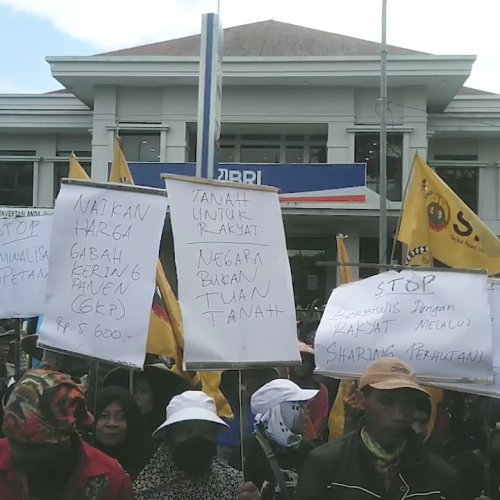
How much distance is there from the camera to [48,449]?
A: 2.39 meters

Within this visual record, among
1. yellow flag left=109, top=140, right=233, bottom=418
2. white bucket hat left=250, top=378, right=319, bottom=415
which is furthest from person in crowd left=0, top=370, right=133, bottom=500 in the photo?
yellow flag left=109, top=140, right=233, bottom=418

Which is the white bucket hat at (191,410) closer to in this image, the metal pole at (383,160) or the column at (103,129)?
the metal pole at (383,160)

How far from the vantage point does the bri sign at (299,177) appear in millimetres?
18891

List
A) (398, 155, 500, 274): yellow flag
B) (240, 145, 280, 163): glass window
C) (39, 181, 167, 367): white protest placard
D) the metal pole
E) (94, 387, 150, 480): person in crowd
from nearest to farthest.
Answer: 1. (39, 181, 167, 367): white protest placard
2. (94, 387, 150, 480): person in crowd
3. (398, 155, 500, 274): yellow flag
4. the metal pole
5. (240, 145, 280, 163): glass window

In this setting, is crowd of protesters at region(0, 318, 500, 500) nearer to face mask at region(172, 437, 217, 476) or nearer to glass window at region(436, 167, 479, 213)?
face mask at region(172, 437, 217, 476)

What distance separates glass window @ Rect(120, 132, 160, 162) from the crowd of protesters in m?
17.1

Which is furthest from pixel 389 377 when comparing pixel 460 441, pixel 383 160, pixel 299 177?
pixel 299 177

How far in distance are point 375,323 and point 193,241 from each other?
97cm

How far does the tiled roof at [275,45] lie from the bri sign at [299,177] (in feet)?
22.1

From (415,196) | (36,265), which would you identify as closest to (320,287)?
(415,196)

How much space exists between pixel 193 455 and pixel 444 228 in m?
3.55

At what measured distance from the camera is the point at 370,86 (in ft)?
68.8

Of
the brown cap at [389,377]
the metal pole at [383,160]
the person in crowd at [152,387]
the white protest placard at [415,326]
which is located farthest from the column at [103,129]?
the brown cap at [389,377]

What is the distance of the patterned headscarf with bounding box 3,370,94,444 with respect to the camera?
2369mm
